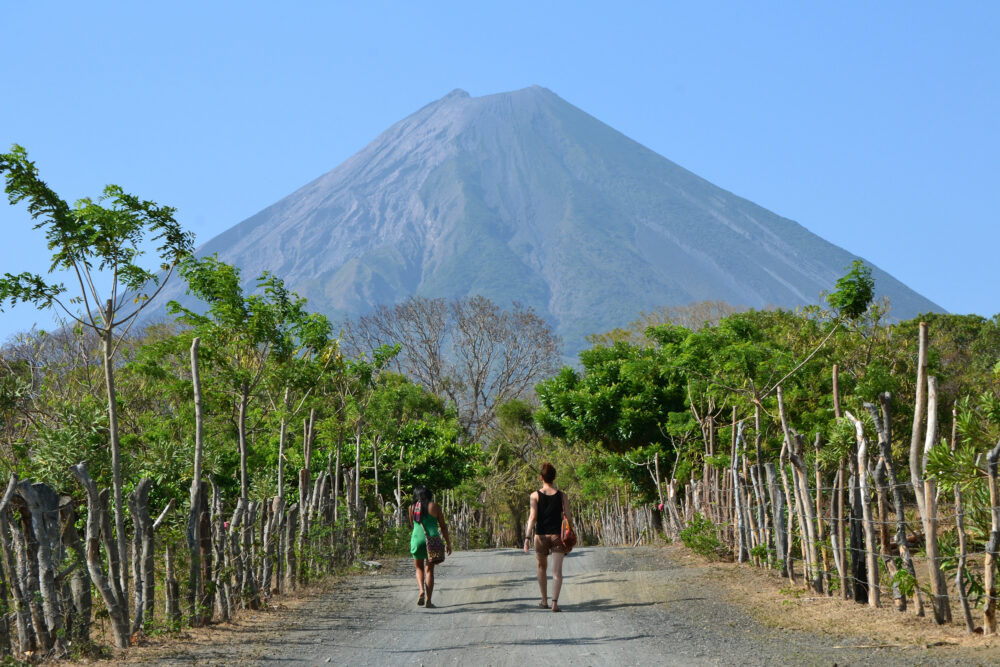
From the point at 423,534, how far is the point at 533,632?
2194 mm

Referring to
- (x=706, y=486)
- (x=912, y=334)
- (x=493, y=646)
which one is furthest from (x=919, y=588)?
(x=912, y=334)

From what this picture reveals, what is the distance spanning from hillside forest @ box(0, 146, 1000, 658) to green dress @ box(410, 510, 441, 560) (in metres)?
1.73

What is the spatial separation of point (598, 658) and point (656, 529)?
729 inches

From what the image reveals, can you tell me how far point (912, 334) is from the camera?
32.1 m

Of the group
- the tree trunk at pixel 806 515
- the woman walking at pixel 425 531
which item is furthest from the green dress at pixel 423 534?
the tree trunk at pixel 806 515

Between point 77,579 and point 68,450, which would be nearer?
point 77,579

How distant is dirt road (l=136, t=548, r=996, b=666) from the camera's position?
766cm

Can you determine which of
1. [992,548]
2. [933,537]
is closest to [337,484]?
[933,537]

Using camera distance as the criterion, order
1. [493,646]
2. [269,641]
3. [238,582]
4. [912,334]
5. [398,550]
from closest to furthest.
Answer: [493,646] → [269,641] → [238,582] → [398,550] → [912,334]

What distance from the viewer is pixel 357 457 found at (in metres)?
19.5

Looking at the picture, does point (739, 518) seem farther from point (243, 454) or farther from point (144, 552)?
point (144, 552)

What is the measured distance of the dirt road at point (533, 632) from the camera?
7.66m

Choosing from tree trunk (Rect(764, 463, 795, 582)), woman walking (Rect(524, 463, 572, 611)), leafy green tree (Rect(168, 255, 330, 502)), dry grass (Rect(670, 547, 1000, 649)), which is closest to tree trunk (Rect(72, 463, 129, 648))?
leafy green tree (Rect(168, 255, 330, 502))

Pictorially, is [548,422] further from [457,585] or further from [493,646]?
[493,646]
